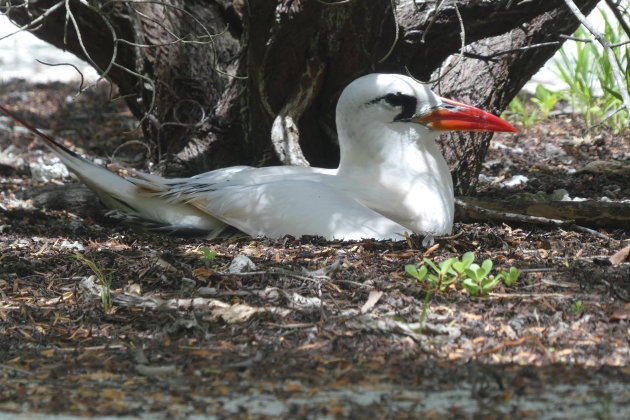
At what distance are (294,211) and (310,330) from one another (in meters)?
1.62

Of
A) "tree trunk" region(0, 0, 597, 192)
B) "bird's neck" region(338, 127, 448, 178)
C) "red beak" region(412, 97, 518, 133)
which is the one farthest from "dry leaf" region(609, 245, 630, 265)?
"tree trunk" region(0, 0, 597, 192)

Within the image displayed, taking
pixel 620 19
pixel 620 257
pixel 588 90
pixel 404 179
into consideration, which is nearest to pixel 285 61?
pixel 404 179

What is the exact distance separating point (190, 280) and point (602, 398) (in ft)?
5.79

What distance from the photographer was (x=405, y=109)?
4891 mm

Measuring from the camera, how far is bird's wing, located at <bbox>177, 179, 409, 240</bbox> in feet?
14.9

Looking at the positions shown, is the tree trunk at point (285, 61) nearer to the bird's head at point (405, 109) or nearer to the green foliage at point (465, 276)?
the bird's head at point (405, 109)

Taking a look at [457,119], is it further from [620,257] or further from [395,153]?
[620,257]

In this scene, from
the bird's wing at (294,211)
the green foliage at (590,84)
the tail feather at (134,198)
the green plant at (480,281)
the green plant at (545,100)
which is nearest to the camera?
the green plant at (480,281)

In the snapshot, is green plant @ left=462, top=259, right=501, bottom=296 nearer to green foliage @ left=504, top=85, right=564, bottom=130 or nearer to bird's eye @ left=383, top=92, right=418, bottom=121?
bird's eye @ left=383, top=92, right=418, bottom=121

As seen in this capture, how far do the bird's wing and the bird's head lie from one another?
48 cm

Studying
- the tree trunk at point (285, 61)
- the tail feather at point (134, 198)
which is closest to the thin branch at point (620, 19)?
the tree trunk at point (285, 61)

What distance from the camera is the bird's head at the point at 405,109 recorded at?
4840 mm

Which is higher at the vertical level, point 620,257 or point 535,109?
point 535,109

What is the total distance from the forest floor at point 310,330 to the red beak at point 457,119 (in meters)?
0.56
